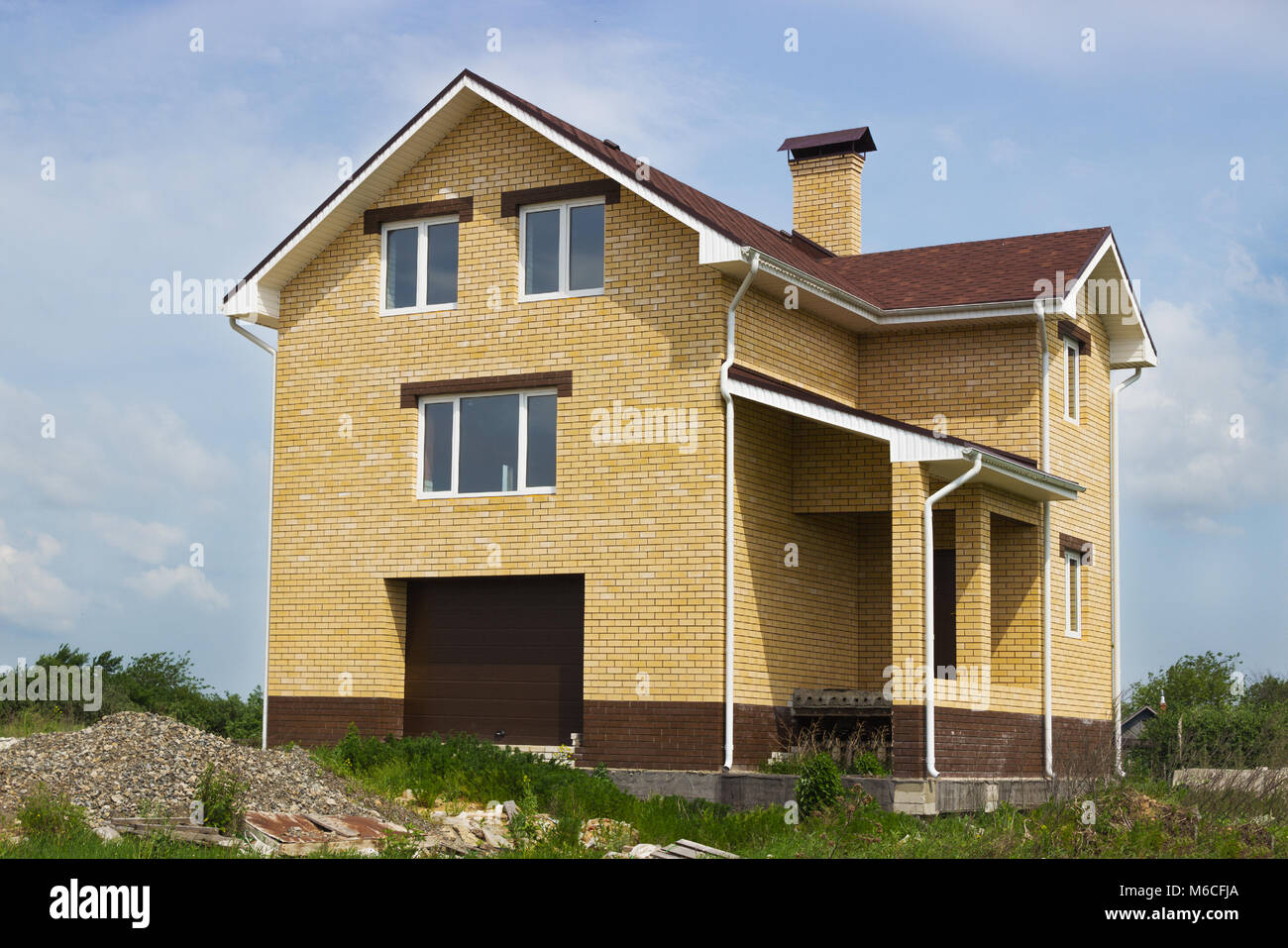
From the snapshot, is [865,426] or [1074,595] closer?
[865,426]

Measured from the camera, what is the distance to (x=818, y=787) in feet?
48.2

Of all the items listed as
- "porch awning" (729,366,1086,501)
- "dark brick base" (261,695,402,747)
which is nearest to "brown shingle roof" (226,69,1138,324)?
"porch awning" (729,366,1086,501)

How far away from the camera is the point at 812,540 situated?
18406 millimetres

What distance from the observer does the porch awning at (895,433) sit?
15.7 m

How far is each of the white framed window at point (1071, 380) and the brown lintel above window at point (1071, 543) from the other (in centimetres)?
160

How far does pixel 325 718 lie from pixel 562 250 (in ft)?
21.7

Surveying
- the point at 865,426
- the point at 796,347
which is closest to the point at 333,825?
the point at 865,426

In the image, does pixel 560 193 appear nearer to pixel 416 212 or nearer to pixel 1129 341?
pixel 416 212

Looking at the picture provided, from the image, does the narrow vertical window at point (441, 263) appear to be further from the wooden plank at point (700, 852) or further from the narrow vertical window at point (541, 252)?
the wooden plank at point (700, 852)

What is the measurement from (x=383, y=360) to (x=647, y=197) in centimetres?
423

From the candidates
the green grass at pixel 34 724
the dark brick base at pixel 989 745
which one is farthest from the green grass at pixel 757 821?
the green grass at pixel 34 724

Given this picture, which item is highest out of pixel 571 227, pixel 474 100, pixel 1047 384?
pixel 474 100

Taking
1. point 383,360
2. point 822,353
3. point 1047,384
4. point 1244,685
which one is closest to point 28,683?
point 383,360
